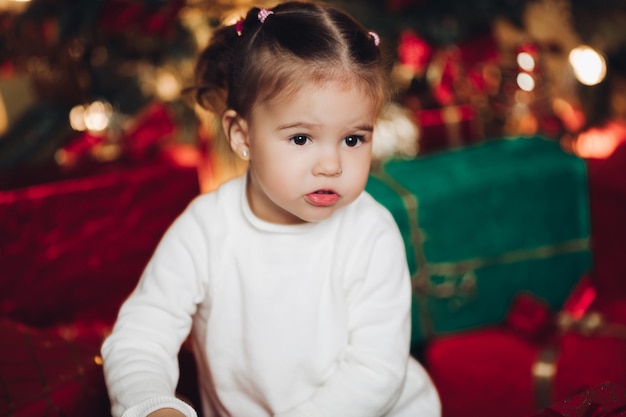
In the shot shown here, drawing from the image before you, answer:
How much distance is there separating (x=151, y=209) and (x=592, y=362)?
96 cm

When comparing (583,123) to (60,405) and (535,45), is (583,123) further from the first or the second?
(60,405)

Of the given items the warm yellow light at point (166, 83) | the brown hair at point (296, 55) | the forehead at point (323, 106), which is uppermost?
the brown hair at point (296, 55)

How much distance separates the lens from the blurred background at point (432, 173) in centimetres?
Result: 136

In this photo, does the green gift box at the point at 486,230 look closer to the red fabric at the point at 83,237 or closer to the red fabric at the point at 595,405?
the red fabric at the point at 83,237

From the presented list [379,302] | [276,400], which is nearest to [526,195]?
[379,302]

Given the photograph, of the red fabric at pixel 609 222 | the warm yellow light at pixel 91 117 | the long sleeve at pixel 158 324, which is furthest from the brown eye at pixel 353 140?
the warm yellow light at pixel 91 117

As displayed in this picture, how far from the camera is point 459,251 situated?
1506 millimetres

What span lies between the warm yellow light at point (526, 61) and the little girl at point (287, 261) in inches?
39.7

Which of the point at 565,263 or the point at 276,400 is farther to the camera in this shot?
the point at 565,263

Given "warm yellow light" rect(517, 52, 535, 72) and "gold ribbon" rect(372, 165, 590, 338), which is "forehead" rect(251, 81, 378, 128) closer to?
"gold ribbon" rect(372, 165, 590, 338)

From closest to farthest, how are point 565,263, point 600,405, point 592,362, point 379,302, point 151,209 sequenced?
point 600,405, point 379,302, point 592,362, point 151,209, point 565,263

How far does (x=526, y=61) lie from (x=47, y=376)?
1.39 m

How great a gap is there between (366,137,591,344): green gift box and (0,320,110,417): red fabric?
0.73m

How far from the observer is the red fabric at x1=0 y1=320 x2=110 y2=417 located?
2.92 feet
